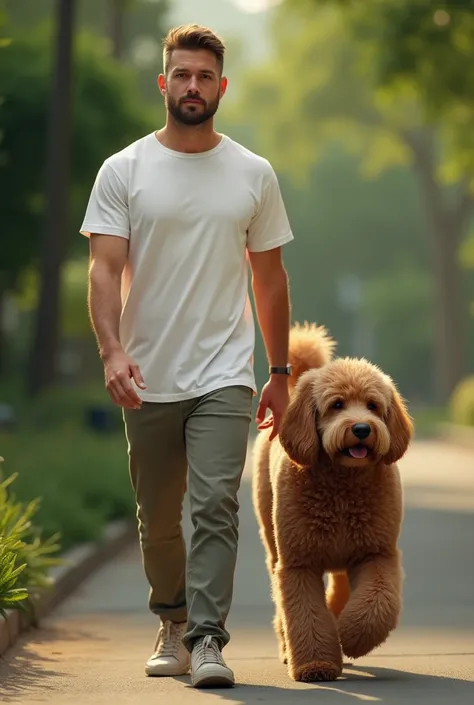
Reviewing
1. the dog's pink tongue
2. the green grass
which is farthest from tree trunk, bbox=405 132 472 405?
the dog's pink tongue

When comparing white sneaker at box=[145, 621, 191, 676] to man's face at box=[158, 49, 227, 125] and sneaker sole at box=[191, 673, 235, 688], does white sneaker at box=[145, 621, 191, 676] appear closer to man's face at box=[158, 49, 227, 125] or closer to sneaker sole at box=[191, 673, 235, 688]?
sneaker sole at box=[191, 673, 235, 688]

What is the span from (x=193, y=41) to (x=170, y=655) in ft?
7.93

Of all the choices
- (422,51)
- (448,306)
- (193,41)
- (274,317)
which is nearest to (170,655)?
(274,317)

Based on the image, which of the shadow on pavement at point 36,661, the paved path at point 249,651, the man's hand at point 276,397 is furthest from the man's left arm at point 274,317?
the shadow on pavement at point 36,661

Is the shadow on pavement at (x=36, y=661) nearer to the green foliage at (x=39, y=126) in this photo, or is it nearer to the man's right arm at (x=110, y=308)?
the man's right arm at (x=110, y=308)

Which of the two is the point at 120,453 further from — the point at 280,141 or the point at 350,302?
the point at 350,302

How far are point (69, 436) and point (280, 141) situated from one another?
37.7 meters

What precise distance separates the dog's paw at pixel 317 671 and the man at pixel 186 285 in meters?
0.35

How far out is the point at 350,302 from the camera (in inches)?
3182

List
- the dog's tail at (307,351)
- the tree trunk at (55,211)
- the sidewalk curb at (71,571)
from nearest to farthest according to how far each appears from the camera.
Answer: the dog's tail at (307,351) < the sidewalk curb at (71,571) < the tree trunk at (55,211)

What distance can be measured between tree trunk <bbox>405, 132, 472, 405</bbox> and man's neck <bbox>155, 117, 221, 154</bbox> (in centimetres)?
4620

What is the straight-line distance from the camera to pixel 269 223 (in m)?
6.72

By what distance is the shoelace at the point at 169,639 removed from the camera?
6.82 metres

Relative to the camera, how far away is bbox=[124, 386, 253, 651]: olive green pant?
20.8 ft
